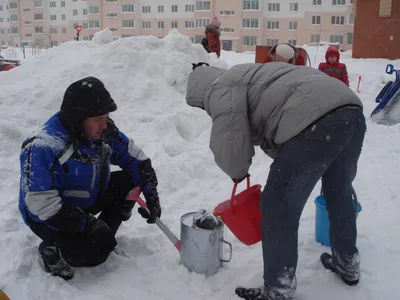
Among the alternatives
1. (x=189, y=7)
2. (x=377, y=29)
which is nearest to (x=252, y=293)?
(x=377, y=29)

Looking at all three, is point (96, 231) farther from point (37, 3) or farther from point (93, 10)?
point (37, 3)

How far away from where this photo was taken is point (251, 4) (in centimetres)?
4047

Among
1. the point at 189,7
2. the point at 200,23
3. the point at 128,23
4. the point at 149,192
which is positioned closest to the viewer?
the point at 149,192

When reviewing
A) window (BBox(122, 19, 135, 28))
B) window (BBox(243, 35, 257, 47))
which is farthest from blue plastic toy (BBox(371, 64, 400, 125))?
window (BBox(122, 19, 135, 28))

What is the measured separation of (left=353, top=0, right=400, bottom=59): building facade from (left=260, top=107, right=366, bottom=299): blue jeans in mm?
16476

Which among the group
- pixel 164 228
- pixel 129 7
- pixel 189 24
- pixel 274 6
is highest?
pixel 129 7

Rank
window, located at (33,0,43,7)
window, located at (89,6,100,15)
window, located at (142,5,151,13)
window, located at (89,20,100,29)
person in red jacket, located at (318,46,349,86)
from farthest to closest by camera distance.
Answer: window, located at (33,0,43,7)
window, located at (89,20,100,29)
window, located at (89,6,100,15)
window, located at (142,5,151,13)
person in red jacket, located at (318,46,349,86)

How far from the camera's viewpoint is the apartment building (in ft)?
129

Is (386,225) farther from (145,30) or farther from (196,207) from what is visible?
(145,30)

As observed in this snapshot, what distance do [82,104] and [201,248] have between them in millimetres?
1169

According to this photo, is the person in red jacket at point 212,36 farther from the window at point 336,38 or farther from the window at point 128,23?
the window at point 128,23

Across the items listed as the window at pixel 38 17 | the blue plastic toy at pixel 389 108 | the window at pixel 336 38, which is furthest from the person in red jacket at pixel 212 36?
the window at pixel 38 17

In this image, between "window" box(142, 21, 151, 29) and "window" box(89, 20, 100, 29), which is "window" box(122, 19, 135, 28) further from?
"window" box(89, 20, 100, 29)

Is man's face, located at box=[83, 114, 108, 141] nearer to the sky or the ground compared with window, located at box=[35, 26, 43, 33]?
nearer to the ground
